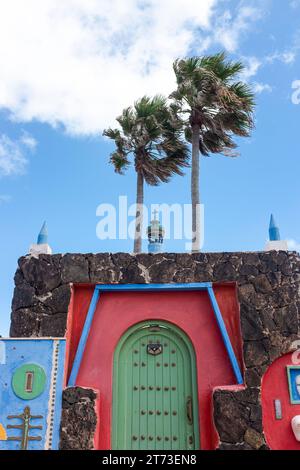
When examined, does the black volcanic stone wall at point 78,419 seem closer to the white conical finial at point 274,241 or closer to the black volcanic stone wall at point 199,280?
the black volcanic stone wall at point 199,280

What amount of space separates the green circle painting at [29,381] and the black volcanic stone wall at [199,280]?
0.50 meters

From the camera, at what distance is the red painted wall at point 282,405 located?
583 centimetres

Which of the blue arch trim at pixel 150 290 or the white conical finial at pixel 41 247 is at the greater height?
the white conical finial at pixel 41 247

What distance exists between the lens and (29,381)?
595cm

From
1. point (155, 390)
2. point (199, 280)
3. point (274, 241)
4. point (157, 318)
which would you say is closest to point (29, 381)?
point (155, 390)

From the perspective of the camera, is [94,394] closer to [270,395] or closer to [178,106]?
[270,395]

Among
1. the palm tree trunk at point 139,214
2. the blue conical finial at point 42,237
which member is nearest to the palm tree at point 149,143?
the palm tree trunk at point 139,214

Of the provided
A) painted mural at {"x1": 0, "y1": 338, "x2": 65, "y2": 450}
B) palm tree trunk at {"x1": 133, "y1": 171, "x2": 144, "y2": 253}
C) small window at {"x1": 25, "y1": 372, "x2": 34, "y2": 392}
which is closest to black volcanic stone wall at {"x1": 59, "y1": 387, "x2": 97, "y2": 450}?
painted mural at {"x1": 0, "y1": 338, "x2": 65, "y2": 450}

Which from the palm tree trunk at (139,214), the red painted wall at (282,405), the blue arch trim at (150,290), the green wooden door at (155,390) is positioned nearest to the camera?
the red painted wall at (282,405)

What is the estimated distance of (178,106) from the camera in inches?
514

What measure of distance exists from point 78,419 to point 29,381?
2.74 ft

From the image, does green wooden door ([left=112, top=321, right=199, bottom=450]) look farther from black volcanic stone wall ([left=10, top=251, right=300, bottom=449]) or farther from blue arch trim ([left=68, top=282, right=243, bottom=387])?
black volcanic stone wall ([left=10, top=251, right=300, bottom=449])

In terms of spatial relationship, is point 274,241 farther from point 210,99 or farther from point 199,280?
point 210,99
